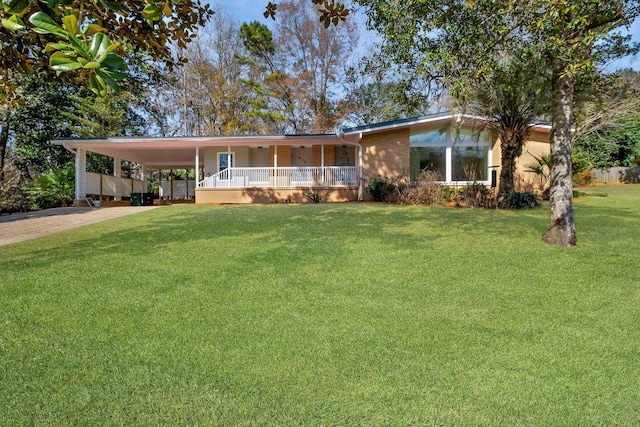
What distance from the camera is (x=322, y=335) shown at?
306 cm

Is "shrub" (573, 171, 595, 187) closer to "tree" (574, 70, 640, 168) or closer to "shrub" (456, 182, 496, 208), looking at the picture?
"tree" (574, 70, 640, 168)

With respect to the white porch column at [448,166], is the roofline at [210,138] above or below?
above

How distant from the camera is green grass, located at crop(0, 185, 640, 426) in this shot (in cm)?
213

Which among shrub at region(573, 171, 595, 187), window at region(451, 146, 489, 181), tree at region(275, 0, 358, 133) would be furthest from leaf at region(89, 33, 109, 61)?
tree at region(275, 0, 358, 133)

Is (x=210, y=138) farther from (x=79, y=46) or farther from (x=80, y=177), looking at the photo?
(x=79, y=46)

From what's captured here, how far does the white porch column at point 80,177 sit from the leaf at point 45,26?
1865 centimetres

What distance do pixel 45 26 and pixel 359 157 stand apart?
53.8ft

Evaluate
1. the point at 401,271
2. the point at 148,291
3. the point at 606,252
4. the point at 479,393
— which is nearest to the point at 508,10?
the point at 401,271

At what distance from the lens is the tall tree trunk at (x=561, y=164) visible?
622 cm

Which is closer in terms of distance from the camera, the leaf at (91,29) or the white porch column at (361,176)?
the leaf at (91,29)

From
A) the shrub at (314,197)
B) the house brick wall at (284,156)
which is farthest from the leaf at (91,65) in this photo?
the house brick wall at (284,156)

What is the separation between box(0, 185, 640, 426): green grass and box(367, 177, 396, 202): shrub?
8.69 metres

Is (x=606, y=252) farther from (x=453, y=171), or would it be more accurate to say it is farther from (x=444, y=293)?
(x=453, y=171)

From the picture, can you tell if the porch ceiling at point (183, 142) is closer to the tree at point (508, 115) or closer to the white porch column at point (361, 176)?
the white porch column at point (361, 176)
